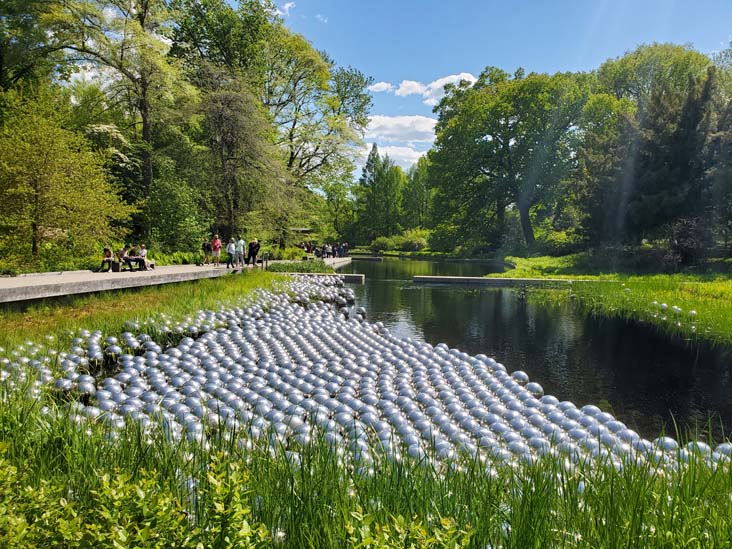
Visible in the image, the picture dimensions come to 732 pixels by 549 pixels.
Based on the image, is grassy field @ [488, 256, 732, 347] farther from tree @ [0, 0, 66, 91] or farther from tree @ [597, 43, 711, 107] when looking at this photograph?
tree @ [597, 43, 711, 107]

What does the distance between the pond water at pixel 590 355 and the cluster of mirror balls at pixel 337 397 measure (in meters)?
1.02

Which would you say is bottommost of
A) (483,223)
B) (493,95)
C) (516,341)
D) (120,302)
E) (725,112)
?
(516,341)

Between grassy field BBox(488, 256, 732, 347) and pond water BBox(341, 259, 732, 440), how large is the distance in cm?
61

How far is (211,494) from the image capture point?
1.69 meters

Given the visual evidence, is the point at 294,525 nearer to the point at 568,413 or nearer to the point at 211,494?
the point at 211,494

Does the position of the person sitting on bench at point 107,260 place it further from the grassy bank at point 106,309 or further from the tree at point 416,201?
the tree at point 416,201

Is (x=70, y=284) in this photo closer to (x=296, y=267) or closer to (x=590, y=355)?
(x=590, y=355)

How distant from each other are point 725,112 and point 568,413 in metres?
24.1

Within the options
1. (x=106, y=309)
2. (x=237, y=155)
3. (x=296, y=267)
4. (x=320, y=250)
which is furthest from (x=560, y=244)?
(x=106, y=309)

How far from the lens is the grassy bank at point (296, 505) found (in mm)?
1602

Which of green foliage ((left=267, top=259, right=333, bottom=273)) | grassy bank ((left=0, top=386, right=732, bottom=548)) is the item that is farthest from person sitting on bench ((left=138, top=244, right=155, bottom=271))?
grassy bank ((left=0, top=386, right=732, bottom=548))

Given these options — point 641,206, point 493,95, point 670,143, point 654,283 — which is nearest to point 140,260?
point 654,283

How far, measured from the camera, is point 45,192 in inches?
560

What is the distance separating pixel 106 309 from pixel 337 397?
248 inches
